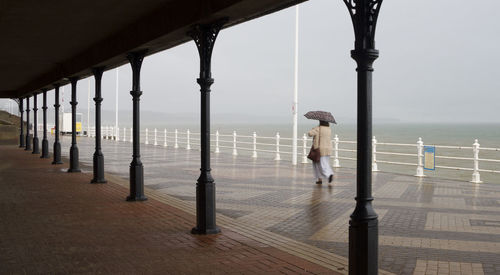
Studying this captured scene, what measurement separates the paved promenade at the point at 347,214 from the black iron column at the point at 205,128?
0.52 m

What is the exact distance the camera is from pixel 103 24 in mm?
9133

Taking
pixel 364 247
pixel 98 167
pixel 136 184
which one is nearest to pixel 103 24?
pixel 136 184

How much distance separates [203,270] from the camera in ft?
18.7

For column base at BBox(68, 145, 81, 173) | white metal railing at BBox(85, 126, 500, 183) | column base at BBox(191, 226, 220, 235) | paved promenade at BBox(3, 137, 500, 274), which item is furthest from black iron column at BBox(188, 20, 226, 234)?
column base at BBox(68, 145, 81, 173)

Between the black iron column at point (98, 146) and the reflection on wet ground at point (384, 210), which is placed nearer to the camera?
the reflection on wet ground at point (384, 210)

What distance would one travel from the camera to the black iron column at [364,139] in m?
4.64

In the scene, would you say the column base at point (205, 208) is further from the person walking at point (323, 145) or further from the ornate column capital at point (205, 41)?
the person walking at point (323, 145)

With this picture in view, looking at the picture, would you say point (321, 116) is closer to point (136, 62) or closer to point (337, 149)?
point (136, 62)

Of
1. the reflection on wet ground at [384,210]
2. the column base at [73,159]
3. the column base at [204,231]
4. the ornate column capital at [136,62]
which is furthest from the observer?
the column base at [73,159]

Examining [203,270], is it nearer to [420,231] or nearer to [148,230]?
[148,230]

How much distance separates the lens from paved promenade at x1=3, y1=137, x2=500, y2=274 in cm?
634

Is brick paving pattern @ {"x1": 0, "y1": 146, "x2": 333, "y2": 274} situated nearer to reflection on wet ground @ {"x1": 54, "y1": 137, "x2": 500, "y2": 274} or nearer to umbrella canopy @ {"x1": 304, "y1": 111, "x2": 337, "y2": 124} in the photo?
reflection on wet ground @ {"x1": 54, "y1": 137, "x2": 500, "y2": 274}

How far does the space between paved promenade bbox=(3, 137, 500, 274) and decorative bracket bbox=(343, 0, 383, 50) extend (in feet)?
8.80

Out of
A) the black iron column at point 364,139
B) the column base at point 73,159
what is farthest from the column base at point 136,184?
the black iron column at point 364,139
